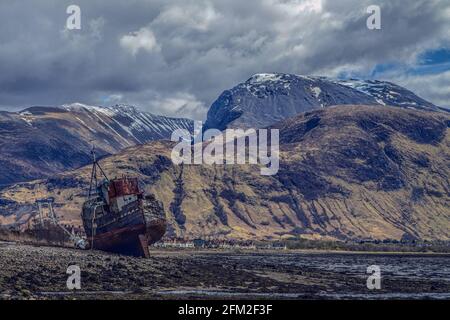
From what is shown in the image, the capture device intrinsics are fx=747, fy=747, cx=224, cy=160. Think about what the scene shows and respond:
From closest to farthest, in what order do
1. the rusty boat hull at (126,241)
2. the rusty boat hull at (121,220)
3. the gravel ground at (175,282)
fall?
1. the gravel ground at (175,282)
2. the rusty boat hull at (126,241)
3. the rusty boat hull at (121,220)

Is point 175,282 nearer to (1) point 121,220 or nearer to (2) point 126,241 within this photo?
(2) point 126,241

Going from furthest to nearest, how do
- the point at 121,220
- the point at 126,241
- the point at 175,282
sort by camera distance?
the point at 121,220 → the point at 126,241 → the point at 175,282

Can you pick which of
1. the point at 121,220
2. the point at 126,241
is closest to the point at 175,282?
the point at 126,241

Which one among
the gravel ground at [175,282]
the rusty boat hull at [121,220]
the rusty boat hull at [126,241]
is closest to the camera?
the gravel ground at [175,282]

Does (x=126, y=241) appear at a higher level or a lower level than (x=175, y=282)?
higher

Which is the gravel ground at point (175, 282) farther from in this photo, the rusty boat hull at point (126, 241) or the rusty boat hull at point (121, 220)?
the rusty boat hull at point (121, 220)

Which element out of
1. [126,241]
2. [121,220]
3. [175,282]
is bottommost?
[175,282]

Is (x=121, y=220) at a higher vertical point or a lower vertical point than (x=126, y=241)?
higher

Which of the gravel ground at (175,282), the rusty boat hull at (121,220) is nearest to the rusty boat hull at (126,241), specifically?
the rusty boat hull at (121,220)

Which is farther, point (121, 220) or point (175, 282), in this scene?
point (121, 220)

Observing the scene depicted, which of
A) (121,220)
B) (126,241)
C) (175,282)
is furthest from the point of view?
(121,220)

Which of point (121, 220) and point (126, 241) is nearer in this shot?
point (126, 241)
